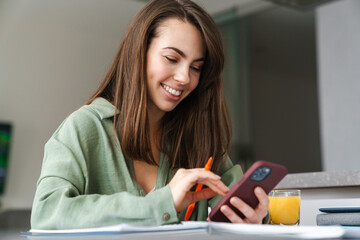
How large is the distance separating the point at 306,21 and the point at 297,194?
260 inches

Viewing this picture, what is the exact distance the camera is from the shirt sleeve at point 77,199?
92 cm

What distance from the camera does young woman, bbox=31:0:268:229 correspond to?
41.8 inches

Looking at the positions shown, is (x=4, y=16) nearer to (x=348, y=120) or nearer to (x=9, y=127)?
(x=9, y=127)

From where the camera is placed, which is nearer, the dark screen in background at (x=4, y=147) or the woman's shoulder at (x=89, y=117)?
the woman's shoulder at (x=89, y=117)

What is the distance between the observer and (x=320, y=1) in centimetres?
274

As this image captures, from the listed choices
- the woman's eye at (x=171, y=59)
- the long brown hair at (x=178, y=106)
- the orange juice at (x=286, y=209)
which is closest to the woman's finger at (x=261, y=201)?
the orange juice at (x=286, y=209)

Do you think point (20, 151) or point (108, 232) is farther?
point (20, 151)

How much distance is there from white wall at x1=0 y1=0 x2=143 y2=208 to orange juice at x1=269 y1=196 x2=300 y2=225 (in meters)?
4.98

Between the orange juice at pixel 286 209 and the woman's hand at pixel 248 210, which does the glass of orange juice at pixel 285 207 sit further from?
the woman's hand at pixel 248 210

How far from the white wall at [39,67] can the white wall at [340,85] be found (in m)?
2.54

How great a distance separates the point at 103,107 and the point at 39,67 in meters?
4.93

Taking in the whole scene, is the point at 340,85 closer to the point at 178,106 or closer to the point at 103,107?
the point at 178,106

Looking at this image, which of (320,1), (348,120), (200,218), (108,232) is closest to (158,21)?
(200,218)

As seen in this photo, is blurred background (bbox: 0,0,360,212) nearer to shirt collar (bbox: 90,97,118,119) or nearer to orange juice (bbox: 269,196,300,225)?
orange juice (bbox: 269,196,300,225)
